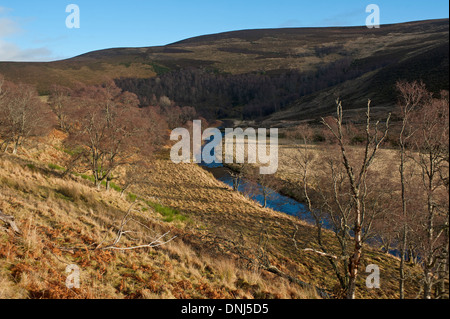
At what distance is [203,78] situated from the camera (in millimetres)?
149250

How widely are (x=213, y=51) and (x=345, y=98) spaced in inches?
5409

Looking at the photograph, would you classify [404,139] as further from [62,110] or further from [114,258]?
[62,110]

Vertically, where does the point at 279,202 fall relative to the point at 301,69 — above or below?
below

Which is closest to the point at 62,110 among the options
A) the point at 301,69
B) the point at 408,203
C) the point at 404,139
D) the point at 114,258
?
the point at 114,258

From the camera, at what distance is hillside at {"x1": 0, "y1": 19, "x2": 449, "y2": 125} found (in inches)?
3255

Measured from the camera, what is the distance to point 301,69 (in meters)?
158

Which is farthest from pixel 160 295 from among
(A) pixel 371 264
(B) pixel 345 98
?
(B) pixel 345 98

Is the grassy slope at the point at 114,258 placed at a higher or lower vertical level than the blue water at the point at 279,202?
higher

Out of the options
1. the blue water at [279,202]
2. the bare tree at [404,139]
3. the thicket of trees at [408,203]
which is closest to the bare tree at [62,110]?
the blue water at [279,202]

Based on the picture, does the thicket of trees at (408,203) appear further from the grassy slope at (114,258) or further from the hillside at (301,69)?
the hillside at (301,69)

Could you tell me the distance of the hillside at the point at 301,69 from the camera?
82.7 m

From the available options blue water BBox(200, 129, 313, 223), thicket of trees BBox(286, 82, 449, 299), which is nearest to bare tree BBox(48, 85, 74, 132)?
blue water BBox(200, 129, 313, 223)

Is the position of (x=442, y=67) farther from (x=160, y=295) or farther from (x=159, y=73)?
(x=159, y=73)

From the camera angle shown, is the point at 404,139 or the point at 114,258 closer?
the point at 114,258
